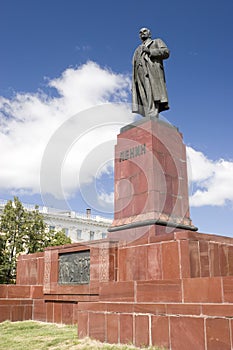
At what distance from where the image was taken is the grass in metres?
6.88

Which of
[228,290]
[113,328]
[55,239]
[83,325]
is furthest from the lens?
[55,239]

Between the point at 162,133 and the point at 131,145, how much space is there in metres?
0.90

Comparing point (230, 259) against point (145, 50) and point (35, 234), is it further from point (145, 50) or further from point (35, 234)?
point (35, 234)

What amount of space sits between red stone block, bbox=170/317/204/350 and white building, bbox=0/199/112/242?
4326cm

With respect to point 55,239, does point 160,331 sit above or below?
below

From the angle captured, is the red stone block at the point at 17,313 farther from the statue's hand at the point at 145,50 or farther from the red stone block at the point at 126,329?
the statue's hand at the point at 145,50

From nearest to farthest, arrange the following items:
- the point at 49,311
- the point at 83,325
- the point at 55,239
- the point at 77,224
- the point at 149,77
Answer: the point at 83,325 < the point at 49,311 < the point at 149,77 < the point at 55,239 < the point at 77,224

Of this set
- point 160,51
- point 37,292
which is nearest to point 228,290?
point 37,292

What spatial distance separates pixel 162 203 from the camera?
9422mm

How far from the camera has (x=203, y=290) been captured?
628 centimetres

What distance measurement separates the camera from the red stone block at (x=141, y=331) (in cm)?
654

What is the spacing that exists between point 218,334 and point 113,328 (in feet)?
7.31

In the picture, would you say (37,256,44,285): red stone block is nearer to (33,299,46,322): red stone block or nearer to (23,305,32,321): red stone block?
(33,299,46,322): red stone block

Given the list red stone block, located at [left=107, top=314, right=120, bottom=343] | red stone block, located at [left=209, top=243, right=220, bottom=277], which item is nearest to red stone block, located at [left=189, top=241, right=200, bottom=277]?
red stone block, located at [left=209, top=243, right=220, bottom=277]
